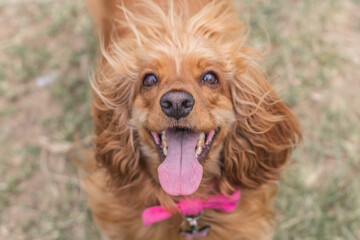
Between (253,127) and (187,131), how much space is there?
19.3 inches

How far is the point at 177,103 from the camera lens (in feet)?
6.64

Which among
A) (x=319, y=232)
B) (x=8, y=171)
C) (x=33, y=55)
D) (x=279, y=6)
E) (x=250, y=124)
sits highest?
(x=279, y=6)

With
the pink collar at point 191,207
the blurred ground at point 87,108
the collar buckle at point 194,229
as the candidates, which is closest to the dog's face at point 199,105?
the pink collar at point 191,207

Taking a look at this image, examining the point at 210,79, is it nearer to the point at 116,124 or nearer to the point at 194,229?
the point at 116,124

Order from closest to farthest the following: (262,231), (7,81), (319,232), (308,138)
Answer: (262,231), (319,232), (308,138), (7,81)

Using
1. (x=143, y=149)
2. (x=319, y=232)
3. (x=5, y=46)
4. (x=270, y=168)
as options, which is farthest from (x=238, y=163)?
(x=5, y=46)

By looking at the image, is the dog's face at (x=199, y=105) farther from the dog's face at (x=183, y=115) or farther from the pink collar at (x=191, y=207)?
the pink collar at (x=191, y=207)

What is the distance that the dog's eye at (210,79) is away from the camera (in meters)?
2.31

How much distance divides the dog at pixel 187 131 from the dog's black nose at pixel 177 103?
9 centimetres

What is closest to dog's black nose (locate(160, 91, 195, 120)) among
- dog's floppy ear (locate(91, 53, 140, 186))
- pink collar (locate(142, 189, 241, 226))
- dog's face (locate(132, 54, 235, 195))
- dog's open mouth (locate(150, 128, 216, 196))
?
dog's face (locate(132, 54, 235, 195))

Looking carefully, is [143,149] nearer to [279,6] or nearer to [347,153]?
[347,153]

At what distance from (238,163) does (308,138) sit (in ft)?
4.54

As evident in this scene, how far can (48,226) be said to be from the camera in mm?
3436

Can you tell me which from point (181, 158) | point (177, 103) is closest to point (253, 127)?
point (181, 158)
